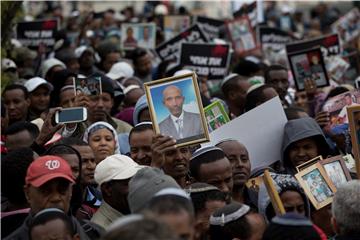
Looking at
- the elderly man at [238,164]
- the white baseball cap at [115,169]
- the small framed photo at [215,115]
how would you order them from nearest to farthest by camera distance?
the white baseball cap at [115,169]
the elderly man at [238,164]
the small framed photo at [215,115]

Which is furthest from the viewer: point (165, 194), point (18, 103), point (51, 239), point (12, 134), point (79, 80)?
point (18, 103)

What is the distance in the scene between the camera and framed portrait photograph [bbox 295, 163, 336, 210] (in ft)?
23.9

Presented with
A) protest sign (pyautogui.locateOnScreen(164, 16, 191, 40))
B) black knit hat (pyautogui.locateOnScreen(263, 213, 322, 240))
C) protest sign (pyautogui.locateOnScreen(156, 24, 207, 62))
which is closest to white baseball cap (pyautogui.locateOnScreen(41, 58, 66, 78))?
protest sign (pyautogui.locateOnScreen(156, 24, 207, 62))

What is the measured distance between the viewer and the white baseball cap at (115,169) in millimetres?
7109

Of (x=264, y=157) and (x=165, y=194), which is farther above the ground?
(x=165, y=194)

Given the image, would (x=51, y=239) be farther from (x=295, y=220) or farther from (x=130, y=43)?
(x=130, y=43)

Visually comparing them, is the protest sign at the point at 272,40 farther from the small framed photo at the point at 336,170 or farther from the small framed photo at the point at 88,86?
the small framed photo at the point at 336,170

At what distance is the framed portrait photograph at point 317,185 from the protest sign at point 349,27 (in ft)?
34.9

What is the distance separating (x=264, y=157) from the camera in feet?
29.7

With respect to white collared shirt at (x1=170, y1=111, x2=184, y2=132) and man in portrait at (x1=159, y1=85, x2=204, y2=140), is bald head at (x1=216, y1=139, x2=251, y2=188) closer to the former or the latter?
man in portrait at (x1=159, y1=85, x2=204, y2=140)

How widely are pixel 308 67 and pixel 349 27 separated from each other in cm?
657

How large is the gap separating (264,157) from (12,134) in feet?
6.97

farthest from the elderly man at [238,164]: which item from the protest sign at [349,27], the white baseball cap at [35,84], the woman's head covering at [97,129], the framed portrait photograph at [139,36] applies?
the protest sign at [349,27]

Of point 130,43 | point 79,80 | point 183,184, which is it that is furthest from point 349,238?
point 130,43
